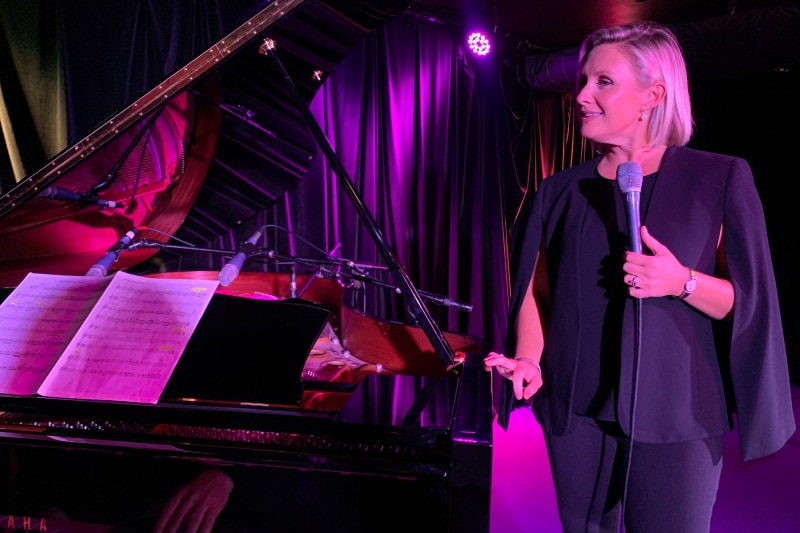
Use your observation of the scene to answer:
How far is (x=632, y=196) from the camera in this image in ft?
3.32

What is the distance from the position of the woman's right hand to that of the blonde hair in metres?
0.61

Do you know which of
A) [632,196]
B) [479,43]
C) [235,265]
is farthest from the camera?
[479,43]

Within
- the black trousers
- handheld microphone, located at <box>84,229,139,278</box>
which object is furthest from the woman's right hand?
handheld microphone, located at <box>84,229,139,278</box>

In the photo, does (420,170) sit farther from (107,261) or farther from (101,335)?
(101,335)

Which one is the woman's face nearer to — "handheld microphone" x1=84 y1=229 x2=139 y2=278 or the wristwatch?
the wristwatch

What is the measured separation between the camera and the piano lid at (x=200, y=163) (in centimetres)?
183

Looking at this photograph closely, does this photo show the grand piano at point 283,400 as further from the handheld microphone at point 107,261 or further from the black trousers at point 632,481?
the black trousers at point 632,481

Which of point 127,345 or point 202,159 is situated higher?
point 202,159

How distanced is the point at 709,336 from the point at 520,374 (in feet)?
1.36

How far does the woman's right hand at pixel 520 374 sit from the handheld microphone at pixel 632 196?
1.24ft

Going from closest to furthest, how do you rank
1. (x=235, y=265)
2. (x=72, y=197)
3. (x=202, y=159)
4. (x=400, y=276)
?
(x=400, y=276) < (x=235, y=265) < (x=72, y=197) < (x=202, y=159)

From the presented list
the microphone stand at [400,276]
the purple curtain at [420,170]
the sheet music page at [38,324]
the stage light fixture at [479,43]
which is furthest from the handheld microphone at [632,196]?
the stage light fixture at [479,43]

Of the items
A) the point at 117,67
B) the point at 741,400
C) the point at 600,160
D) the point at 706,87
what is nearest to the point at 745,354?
the point at 741,400

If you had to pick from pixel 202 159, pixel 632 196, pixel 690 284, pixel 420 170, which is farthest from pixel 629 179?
pixel 420 170
